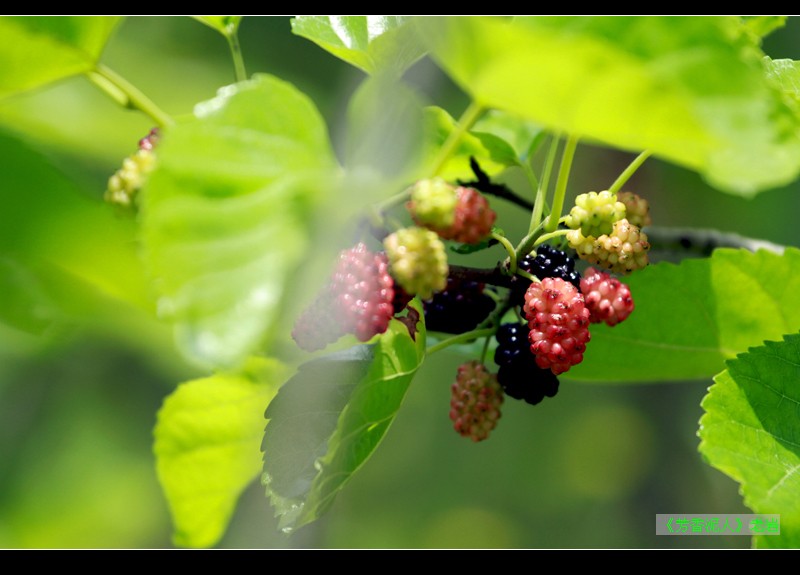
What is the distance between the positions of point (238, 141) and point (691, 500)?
2.51 meters

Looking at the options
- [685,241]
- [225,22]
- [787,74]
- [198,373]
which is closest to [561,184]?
[787,74]

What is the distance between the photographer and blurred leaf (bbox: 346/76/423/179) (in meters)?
0.56

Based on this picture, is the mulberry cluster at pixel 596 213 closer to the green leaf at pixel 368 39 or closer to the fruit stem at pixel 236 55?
the green leaf at pixel 368 39

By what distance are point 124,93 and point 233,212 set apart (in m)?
0.20

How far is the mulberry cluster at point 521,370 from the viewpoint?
2.52 ft

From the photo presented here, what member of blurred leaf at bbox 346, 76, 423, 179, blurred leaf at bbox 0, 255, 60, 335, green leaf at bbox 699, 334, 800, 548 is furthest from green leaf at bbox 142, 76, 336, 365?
green leaf at bbox 699, 334, 800, 548

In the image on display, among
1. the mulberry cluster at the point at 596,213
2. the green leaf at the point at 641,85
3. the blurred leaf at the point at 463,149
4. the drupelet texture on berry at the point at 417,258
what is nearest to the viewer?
the green leaf at the point at 641,85

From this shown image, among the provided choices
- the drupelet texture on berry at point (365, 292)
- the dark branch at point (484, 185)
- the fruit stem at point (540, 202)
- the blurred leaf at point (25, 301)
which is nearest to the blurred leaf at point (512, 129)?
the dark branch at point (484, 185)

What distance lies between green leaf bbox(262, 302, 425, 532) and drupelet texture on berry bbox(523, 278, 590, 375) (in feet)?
0.33

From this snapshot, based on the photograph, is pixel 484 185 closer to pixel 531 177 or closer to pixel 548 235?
pixel 531 177

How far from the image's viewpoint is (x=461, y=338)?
0.80 m

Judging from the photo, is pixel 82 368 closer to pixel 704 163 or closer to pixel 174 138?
pixel 174 138

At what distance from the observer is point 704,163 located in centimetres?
45

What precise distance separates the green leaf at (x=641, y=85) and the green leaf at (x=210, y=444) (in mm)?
441
